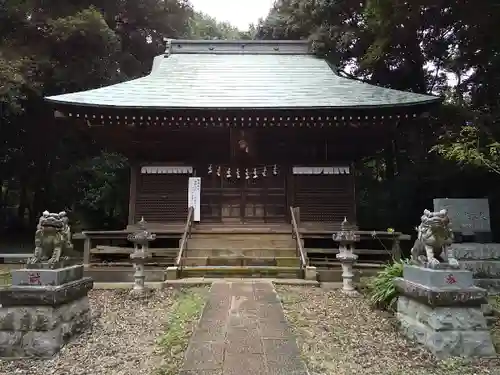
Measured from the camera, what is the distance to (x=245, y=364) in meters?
3.44

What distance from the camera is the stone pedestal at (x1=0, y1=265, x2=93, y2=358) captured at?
4109 mm

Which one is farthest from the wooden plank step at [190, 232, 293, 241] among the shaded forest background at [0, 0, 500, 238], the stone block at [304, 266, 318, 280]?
the shaded forest background at [0, 0, 500, 238]

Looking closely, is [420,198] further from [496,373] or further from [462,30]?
[496,373]

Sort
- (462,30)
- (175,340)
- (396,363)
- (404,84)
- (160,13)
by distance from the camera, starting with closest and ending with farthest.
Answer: (396,363) → (175,340) → (462,30) → (404,84) → (160,13)

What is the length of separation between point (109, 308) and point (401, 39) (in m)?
12.3

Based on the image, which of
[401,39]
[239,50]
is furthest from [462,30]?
[239,50]

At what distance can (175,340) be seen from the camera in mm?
4246

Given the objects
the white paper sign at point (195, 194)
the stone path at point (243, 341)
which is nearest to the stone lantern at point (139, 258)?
the stone path at point (243, 341)

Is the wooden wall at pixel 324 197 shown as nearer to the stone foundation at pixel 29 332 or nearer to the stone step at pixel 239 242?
the stone step at pixel 239 242

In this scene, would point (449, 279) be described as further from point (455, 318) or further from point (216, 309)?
point (216, 309)

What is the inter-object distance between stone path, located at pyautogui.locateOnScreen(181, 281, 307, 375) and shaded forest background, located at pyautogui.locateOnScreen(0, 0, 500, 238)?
6381mm

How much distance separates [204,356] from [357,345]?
5.94 ft

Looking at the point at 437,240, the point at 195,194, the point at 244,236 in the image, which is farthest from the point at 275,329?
the point at 195,194

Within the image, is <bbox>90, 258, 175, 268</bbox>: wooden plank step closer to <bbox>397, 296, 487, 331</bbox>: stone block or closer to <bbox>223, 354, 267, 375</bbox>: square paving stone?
<bbox>223, 354, 267, 375</bbox>: square paving stone
